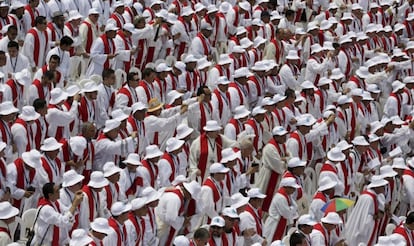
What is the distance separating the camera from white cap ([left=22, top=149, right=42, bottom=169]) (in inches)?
432

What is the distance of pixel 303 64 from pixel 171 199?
6.82 m

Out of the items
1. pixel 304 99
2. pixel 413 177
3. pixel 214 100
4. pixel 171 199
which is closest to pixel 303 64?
pixel 304 99

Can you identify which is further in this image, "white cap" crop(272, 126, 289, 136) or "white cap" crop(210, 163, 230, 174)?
"white cap" crop(272, 126, 289, 136)

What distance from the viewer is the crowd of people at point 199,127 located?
10781 millimetres

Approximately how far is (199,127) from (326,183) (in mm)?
2403

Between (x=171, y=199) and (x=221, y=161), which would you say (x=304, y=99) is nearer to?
(x=221, y=161)

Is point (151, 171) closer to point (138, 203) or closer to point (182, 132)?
point (182, 132)

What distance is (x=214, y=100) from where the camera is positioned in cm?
1406

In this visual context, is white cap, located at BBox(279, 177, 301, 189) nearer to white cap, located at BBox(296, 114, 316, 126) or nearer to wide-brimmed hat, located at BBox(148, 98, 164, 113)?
white cap, located at BBox(296, 114, 316, 126)

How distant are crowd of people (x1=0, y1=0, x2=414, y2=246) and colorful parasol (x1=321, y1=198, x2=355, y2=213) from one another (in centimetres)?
3

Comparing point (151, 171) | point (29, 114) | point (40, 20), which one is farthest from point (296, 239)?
point (40, 20)

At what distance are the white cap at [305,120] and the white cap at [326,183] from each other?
1.32 m

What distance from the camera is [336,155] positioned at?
41.9ft

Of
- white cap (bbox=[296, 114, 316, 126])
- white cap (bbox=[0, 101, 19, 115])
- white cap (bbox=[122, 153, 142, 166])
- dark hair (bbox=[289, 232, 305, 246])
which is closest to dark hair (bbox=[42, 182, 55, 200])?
white cap (bbox=[122, 153, 142, 166])
